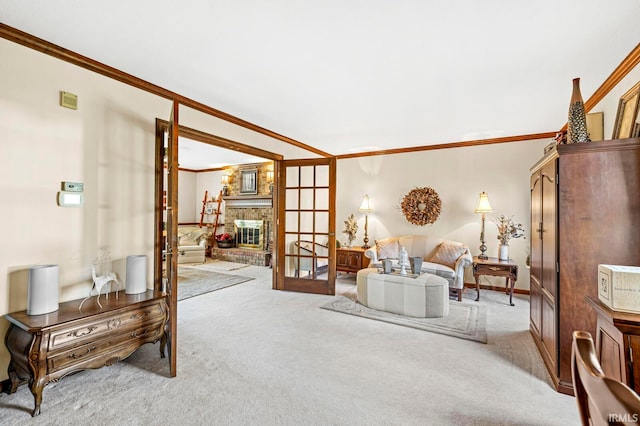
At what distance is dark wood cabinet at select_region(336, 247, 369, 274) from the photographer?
18.3 feet

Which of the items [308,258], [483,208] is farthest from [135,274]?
[483,208]

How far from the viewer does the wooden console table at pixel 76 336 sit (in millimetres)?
1892

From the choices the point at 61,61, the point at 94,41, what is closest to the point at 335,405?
the point at 94,41

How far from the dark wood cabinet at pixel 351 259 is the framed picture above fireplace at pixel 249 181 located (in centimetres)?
334

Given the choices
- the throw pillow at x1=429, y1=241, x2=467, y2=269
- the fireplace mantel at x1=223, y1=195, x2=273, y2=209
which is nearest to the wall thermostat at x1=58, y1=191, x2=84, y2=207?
the throw pillow at x1=429, y1=241, x2=467, y2=269

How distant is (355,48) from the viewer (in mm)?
2275

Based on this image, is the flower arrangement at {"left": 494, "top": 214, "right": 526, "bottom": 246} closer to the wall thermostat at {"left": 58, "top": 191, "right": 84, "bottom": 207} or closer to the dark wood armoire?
the dark wood armoire

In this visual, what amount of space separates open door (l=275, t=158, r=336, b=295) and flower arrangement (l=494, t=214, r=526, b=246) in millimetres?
2634

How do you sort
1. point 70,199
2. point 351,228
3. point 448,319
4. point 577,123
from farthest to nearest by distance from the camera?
point 351,228
point 448,319
point 70,199
point 577,123

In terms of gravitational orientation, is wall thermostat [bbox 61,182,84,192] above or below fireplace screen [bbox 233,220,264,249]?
above

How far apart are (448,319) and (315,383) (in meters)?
2.08

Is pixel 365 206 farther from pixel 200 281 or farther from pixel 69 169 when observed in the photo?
pixel 69 169

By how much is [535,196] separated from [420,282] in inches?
60.9

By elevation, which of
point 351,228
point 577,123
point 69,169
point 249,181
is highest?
point 249,181
